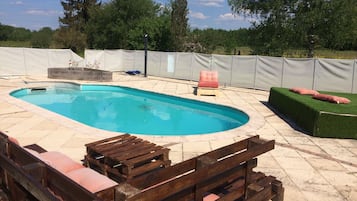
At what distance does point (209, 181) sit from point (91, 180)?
A: 46.5 inches

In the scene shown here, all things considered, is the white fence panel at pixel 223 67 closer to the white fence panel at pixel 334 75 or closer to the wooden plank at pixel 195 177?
the white fence panel at pixel 334 75

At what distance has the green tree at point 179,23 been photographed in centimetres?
2161

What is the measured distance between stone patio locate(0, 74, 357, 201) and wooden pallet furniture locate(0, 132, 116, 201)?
2.50 m

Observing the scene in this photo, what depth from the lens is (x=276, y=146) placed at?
5.93 metres

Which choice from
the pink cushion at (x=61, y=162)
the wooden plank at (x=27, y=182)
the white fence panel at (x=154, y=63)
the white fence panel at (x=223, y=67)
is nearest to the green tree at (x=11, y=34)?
the white fence panel at (x=154, y=63)

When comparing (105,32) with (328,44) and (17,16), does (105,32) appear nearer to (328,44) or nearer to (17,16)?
(328,44)

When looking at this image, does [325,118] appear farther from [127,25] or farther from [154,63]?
[127,25]

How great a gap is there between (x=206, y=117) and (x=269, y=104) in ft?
7.81

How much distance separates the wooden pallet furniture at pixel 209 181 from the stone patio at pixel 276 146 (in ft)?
4.30

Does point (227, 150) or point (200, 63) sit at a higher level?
point (200, 63)

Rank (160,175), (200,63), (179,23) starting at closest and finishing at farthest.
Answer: (160,175)
(200,63)
(179,23)

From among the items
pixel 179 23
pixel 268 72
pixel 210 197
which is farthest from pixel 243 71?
pixel 210 197

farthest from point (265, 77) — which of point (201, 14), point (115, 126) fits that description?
point (201, 14)

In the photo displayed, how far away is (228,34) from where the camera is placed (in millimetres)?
37656
